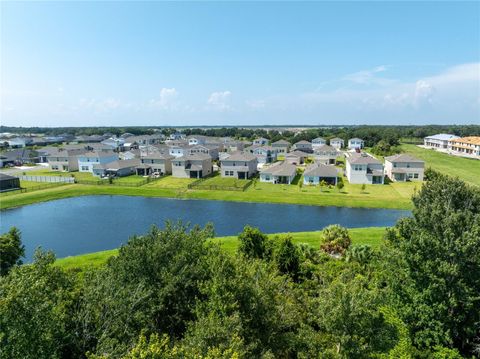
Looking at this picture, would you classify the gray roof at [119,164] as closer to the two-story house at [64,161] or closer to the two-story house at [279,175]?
the two-story house at [64,161]

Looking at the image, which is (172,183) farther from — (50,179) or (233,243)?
(233,243)

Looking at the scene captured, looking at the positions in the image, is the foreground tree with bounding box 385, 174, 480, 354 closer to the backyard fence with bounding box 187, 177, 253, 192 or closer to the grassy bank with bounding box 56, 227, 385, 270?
the grassy bank with bounding box 56, 227, 385, 270

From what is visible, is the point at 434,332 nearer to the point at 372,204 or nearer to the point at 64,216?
the point at 372,204

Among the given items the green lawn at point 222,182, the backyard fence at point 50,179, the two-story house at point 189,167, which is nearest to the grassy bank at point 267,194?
the green lawn at point 222,182

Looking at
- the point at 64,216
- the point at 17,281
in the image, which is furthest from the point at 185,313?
the point at 64,216

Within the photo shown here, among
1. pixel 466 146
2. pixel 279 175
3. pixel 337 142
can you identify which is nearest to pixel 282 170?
pixel 279 175
